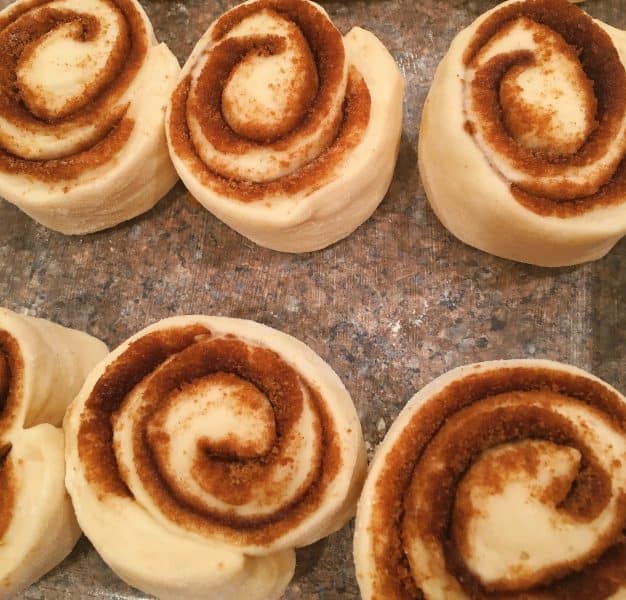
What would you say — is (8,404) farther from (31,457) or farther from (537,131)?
(537,131)

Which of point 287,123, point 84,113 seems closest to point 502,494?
point 287,123

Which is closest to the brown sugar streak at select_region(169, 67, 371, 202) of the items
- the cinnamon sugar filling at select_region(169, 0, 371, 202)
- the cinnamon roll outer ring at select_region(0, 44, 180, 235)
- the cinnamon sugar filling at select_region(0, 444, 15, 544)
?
the cinnamon sugar filling at select_region(169, 0, 371, 202)

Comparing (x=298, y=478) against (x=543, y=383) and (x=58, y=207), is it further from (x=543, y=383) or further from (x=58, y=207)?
(x=58, y=207)

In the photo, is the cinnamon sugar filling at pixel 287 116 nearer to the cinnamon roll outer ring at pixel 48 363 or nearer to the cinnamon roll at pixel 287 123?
the cinnamon roll at pixel 287 123

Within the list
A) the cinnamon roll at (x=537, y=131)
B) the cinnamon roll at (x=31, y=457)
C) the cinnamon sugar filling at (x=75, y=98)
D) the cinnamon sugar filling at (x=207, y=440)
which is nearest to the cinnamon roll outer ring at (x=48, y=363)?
the cinnamon roll at (x=31, y=457)

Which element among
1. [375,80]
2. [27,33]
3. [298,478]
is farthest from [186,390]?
[27,33]

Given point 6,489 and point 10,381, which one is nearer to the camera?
point 6,489

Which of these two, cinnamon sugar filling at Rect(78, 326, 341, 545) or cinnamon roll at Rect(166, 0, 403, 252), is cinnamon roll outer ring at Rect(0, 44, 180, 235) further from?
cinnamon sugar filling at Rect(78, 326, 341, 545)
